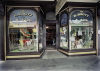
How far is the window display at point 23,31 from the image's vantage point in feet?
18.8

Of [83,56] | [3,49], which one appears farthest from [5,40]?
[83,56]

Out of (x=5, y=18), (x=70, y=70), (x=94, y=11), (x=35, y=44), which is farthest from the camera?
(x=94, y=11)

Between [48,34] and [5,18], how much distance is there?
18.0 feet

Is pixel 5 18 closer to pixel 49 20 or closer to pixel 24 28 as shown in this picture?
pixel 24 28

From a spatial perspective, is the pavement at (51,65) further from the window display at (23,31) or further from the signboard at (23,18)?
the signboard at (23,18)

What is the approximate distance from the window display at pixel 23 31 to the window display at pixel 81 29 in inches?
92.9

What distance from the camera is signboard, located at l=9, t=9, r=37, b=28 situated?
5.71 m

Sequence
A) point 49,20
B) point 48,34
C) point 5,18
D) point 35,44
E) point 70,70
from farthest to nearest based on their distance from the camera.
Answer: point 48,34
point 49,20
point 35,44
point 5,18
point 70,70

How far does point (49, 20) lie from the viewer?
328 inches

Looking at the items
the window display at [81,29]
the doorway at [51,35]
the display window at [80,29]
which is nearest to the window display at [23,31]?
the display window at [80,29]

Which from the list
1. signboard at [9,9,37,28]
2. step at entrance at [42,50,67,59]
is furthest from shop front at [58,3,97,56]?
signboard at [9,9,37,28]

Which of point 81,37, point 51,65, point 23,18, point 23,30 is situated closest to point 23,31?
point 23,30

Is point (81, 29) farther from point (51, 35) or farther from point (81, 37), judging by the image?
point (51, 35)

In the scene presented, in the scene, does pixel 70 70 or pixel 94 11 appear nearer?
pixel 70 70
